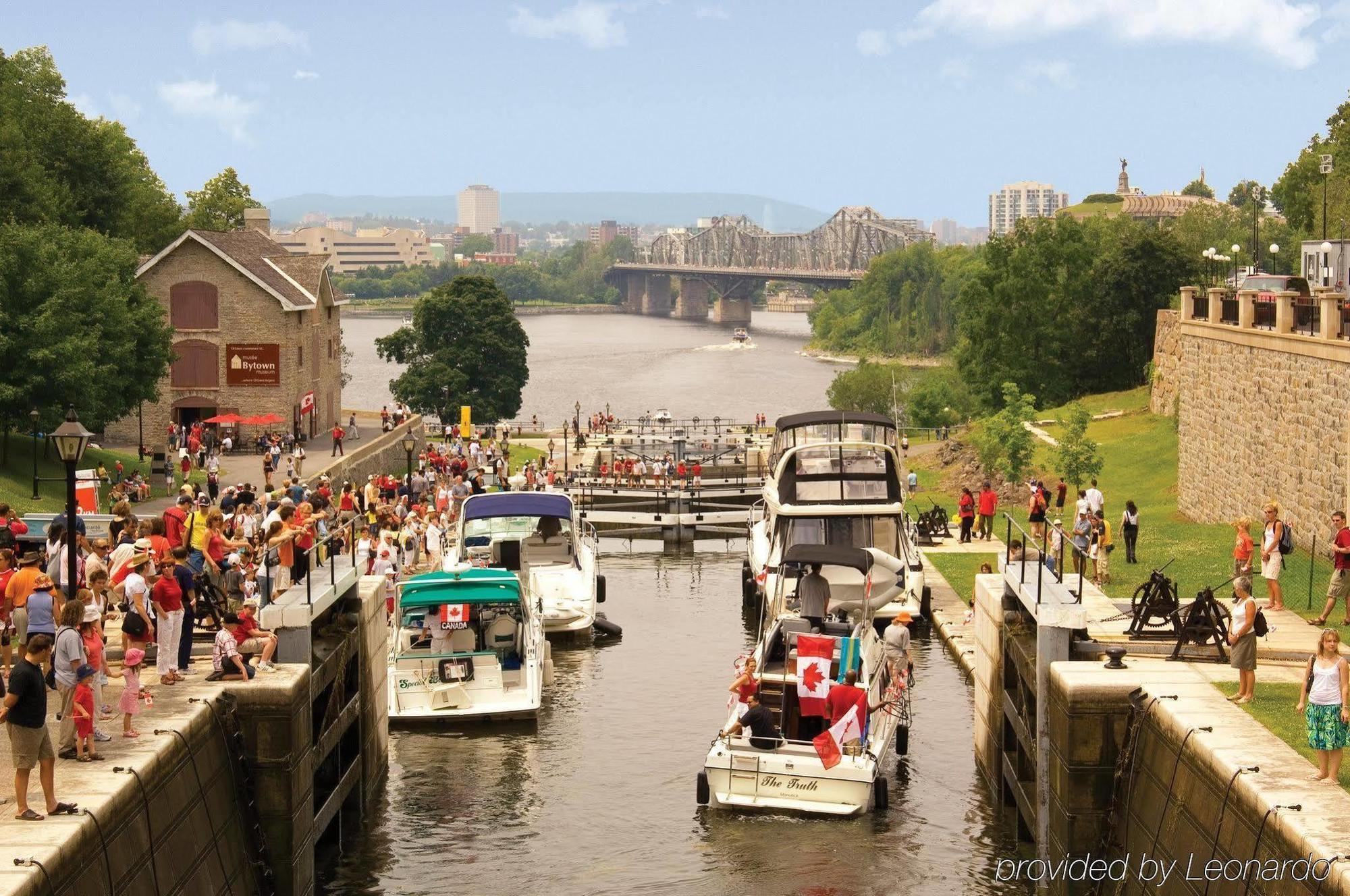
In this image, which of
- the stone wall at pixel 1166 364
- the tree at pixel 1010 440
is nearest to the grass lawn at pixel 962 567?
the tree at pixel 1010 440

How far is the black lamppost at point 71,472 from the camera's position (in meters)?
19.6

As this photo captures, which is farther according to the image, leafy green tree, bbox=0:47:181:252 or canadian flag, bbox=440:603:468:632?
leafy green tree, bbox=0:47:181:252

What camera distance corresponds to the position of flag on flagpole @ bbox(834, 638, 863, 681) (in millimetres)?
23797

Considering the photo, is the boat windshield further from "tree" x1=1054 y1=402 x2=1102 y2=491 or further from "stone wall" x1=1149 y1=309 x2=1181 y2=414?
"stone wall" x1=1149 y1=309 x2=1181 y2=414

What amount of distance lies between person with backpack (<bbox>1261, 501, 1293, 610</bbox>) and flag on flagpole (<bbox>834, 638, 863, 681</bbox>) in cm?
633

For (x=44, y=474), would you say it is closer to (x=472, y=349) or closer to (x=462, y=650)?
(x=462, y=650)

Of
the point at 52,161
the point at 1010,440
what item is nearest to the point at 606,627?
the point at 1010,440

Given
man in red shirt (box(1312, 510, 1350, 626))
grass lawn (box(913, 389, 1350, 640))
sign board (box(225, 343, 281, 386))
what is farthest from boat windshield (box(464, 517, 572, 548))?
sign board (box(225, 343, 281, 386))

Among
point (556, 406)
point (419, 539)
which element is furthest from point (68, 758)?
point (556, 406)

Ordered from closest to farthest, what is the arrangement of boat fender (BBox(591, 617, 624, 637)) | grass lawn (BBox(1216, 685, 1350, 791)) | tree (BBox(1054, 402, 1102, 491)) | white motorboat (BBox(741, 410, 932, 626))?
grass lawn (BBox(1216, 685, 1350, 791))
white motorboat (BBox(741, 410, 932, 626))
boat fender (BBox(591, 617, 624, 637))
tree (BBox(1054, 402, 1102, 491))

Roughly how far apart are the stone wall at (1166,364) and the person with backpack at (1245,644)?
1634 inches

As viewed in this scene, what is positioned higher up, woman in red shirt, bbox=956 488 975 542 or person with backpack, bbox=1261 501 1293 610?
person with backpack, bbox=1261 501 1293 610

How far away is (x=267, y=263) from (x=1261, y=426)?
47.2m

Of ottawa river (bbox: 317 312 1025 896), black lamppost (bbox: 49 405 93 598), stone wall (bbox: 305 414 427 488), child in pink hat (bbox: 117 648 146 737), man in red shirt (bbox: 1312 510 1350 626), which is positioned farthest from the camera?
stone wall (bbox: 305 414 427 488)
